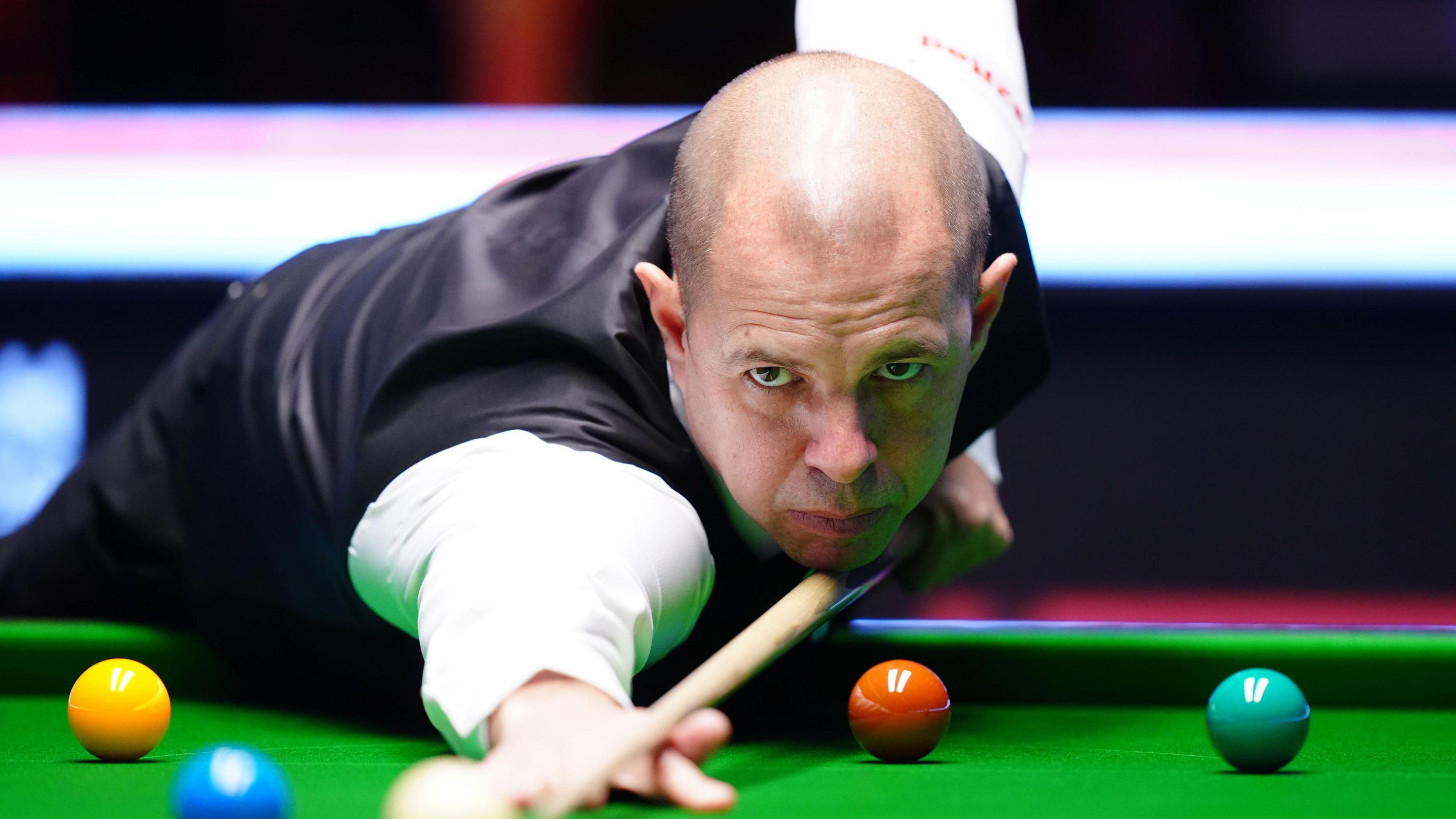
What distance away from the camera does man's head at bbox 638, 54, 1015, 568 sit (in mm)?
1926

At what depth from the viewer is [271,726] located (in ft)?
8.22

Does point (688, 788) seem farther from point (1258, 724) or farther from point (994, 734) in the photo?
point (994, 734)

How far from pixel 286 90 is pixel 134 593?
444cm

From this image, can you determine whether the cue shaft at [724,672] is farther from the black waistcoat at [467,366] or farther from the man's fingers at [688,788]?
the black waistcoat at [467,366]

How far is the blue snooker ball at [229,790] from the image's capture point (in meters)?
1.39

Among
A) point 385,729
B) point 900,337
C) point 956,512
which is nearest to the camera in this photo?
point 900,337

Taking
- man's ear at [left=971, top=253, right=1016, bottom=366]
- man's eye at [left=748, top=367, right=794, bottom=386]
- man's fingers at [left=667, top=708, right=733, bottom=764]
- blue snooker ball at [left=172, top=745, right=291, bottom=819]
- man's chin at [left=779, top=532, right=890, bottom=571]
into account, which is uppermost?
man's ear at [left=971, top=253, right=1016, bottom=366]

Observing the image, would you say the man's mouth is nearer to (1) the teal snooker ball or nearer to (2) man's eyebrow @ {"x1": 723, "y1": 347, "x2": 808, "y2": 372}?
(2) man's eyebrow @ {"x1": 723, "y1": 347, "x2": 808, "y2": 372}

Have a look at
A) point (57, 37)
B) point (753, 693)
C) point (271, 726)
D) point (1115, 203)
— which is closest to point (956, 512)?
point (753, 693)

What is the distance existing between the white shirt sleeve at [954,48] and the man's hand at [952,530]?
53 cm

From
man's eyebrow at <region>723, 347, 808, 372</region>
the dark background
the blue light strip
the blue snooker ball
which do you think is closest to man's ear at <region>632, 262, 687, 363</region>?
man's eyebrow at <region>723, 347, 808, 372</region>

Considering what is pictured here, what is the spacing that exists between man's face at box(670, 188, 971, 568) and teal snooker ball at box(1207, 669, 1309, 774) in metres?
0.47

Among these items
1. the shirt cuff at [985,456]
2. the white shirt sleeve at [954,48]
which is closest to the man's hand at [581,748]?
the white shirt sleeve at [954,48]

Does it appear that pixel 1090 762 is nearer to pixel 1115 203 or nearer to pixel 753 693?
pixel 753 693
